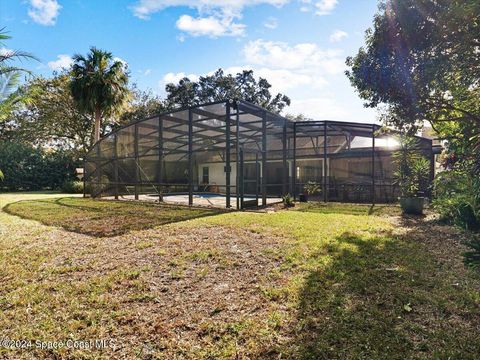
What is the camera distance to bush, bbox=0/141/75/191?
1900 centimetres

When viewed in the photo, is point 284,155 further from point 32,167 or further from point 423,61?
point 32,167

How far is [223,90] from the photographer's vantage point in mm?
27984

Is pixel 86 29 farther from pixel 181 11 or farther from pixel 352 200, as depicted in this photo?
pixel 352 200

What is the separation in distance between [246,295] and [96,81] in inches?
666

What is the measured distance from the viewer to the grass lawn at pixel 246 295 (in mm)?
2119

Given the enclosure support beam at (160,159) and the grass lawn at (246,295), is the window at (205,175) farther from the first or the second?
the grass lawn at (246,295)

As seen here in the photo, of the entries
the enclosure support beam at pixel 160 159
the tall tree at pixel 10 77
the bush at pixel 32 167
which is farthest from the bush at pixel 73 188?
the tall tree at pixel 10 77

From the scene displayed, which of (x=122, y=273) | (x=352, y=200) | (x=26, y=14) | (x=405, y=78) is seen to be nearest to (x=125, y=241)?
(x=122, y=273)

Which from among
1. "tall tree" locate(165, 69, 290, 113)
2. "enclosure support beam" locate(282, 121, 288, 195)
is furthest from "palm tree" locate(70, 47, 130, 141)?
"enclosure support beam" locate(282, 121, 288, 195)

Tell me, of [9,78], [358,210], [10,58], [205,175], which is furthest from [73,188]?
[358,210]

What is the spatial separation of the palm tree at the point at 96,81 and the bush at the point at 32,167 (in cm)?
629

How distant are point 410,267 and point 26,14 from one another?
10.0m

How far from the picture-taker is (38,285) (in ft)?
10.7

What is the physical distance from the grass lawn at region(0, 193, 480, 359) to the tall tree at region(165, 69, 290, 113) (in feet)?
76.3
